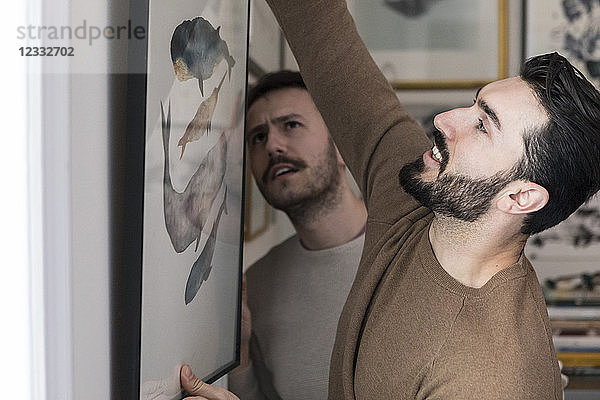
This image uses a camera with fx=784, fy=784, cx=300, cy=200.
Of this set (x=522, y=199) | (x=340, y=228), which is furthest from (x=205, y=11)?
(x=340, y=228)

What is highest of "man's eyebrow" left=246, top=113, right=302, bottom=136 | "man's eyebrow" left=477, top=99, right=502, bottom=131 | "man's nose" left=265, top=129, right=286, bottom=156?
"man's eyebrow" left=477, top=99, right=502, bottom=131

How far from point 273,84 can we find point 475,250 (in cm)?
61

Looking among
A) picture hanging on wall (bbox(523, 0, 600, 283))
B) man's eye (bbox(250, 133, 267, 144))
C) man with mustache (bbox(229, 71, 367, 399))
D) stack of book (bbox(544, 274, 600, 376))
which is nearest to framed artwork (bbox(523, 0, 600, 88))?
picture hanging on wall (bbox(523, 0, 600, 283))

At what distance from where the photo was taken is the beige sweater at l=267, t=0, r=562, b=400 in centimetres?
89

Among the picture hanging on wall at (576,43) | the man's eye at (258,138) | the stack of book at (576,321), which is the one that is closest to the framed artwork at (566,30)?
the picture hanging on wall at (576,43)

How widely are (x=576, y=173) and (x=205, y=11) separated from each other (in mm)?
474

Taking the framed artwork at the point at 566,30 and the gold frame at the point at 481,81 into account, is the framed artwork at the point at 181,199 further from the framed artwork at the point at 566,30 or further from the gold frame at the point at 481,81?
the framed artwork at the point at 566,30

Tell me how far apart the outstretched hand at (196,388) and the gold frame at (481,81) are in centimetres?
145

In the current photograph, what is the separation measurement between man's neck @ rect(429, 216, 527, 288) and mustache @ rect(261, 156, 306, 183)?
19.5 inches

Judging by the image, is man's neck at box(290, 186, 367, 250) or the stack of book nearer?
man's neck at box(290, 186, 367, 250)

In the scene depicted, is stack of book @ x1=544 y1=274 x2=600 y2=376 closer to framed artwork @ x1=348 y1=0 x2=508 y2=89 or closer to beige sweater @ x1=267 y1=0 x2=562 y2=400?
framed artwork @ x1=348 y1=0 x2=508 y2=89

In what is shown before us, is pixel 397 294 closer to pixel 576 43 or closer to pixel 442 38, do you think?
pixel 442 38

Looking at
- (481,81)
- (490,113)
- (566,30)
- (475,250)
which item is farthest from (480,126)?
(566,30)

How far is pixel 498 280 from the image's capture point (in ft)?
3.09
